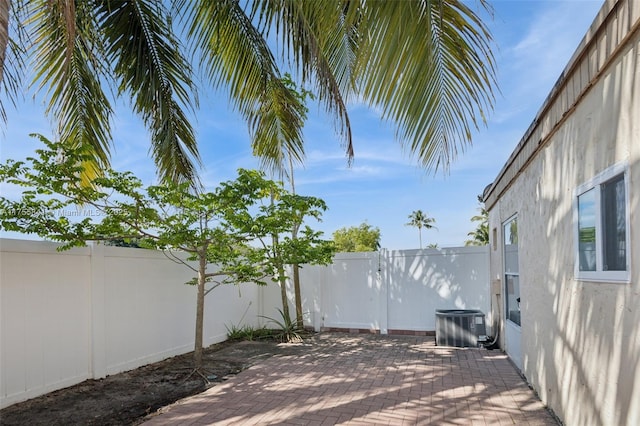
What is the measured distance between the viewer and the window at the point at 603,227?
278 cm

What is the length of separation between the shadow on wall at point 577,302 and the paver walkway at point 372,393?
A: 0.48 metres

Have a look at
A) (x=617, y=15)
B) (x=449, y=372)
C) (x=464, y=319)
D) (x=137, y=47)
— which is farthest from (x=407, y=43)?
(x=464, y=319)

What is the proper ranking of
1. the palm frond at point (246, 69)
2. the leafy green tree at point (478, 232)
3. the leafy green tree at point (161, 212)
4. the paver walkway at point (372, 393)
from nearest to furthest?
the paver walkway at point (372, 393), the leafy green tree at point (161, 212), the palm frond at point (246, 69), the leafy green tree at point (478, 232)

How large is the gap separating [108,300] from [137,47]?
11.3 feet

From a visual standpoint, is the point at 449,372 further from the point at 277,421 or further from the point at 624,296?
the point at 624,296

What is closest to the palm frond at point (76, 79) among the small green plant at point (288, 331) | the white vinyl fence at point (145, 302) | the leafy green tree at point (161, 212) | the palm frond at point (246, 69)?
the leafy green tree at point (161, 212)

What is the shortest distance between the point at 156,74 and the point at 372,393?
4.88 m

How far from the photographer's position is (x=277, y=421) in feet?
14.2

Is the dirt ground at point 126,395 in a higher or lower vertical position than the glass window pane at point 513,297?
lower

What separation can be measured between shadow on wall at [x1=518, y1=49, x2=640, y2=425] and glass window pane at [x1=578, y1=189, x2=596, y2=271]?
0.14 metres

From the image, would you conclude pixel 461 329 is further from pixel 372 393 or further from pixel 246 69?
pixel 246 69

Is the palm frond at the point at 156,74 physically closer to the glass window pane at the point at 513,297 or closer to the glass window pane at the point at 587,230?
the glass window pane at the point at 587,230

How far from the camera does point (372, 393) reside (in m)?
5.21

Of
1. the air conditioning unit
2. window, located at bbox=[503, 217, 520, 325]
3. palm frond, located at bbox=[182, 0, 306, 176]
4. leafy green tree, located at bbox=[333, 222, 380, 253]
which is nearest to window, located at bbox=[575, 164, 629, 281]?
window, located at bbox=[503, 217, 520, 325]
